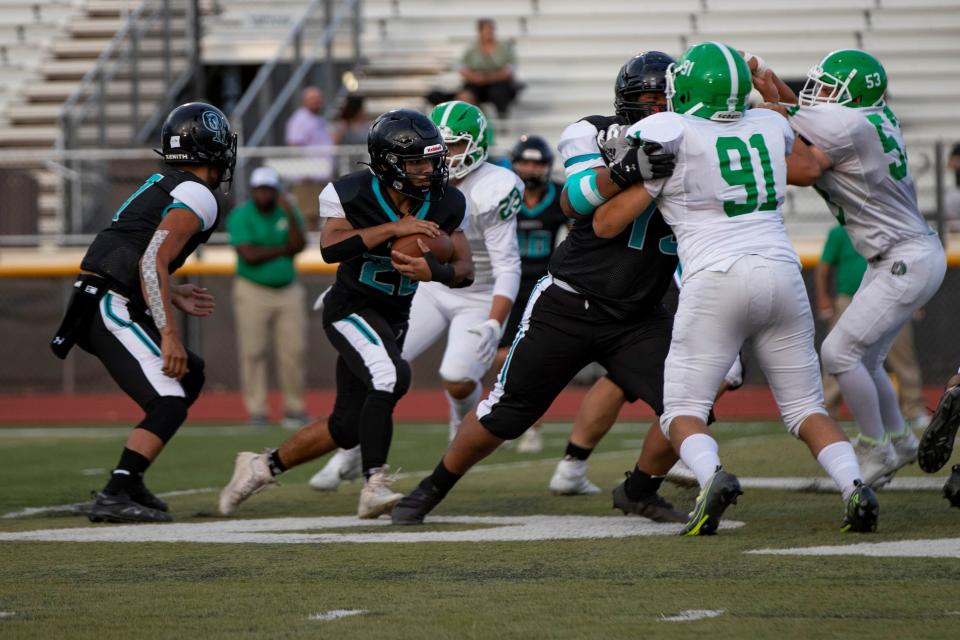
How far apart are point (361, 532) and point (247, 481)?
85 cm

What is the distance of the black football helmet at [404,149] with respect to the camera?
5.60m

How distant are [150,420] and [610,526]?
6.09ft

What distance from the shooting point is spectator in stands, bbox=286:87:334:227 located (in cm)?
1374

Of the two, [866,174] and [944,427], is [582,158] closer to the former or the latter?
[866,174]

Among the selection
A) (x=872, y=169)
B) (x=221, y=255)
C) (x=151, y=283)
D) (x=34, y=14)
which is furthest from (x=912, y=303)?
(x=34, y=14)

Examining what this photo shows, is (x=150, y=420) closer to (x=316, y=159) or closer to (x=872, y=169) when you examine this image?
(x=872, y=169)

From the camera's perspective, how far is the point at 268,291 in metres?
12.0

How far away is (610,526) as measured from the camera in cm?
545

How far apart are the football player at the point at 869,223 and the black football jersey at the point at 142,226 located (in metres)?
2.28

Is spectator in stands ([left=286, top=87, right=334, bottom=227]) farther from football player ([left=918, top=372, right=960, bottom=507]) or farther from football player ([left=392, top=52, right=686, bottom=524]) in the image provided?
football player ([left=918, top=372, right=960, bottom=507])

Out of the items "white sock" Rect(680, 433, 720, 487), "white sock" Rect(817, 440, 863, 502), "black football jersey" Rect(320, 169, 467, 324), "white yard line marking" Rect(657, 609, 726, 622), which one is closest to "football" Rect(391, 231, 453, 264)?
"black football jersey" Rect(320, 169, 467, 324)

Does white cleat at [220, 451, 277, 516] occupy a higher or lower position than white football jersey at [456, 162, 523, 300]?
lower

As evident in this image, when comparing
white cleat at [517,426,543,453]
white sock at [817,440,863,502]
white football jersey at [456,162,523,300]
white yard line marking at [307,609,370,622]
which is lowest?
white cleat at [517,426,543,453]

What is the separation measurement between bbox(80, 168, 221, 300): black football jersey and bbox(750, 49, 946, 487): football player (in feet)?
7.48
